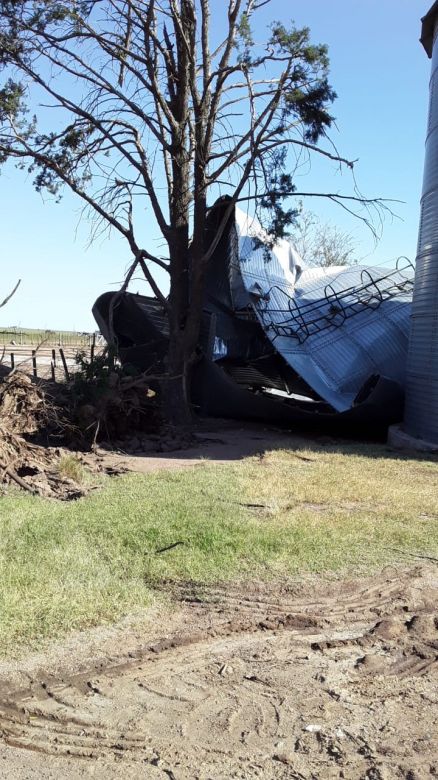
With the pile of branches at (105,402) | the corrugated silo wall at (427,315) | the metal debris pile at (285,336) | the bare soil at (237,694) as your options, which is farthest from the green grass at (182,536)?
the metal debris pile at (285,336)

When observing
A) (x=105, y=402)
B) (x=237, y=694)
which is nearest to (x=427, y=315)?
(x=105, y=402)

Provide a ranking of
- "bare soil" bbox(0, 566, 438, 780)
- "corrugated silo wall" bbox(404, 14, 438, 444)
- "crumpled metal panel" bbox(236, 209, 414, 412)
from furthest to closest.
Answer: "crumpled metal panel" bbox(236, 209, 414, 412) → "corrugated silo wall" bbox(404, 14, 438, 444) → "bare soil" bbox(0, 566, 438, 780)

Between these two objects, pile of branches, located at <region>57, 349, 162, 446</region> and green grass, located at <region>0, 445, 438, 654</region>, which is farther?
pile of branches, located at <region>57, 349, 162, 446</region>

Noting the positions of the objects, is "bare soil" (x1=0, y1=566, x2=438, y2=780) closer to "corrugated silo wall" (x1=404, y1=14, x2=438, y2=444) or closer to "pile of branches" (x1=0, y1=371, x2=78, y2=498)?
"pile of branches" (x1=0, y1=371, x2=78, y2=498)

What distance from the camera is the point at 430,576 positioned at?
19.4 ft

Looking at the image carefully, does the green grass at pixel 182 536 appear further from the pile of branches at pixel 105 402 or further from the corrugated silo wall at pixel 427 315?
the corrugated silo wall at pixel 427 315

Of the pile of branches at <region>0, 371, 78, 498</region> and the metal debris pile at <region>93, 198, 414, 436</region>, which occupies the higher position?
the metal debris pile at <region>93, 198, 414, 436</region>

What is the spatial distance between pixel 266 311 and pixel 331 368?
239cm

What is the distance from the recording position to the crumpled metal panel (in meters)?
16.8

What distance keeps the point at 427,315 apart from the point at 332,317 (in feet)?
14.6

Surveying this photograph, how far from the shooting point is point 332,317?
1827 centimetres

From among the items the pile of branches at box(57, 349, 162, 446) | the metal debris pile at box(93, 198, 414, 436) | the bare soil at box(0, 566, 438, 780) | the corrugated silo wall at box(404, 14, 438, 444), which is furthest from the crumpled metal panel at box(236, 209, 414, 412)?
the bare soil at box(0, 566, 438, 780)

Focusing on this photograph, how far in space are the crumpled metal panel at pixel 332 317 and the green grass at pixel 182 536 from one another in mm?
6874

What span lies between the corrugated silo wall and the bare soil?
8.82 metres
